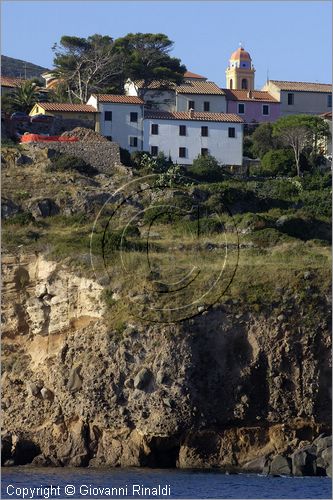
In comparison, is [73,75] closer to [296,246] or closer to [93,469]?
[296,246]

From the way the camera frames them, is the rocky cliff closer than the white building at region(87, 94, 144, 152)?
Yes

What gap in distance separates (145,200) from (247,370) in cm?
1473

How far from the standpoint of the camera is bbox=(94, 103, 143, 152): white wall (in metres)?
76.0

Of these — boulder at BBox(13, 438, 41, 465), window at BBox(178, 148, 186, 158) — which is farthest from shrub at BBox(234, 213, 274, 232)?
boulder at BBox(13, 438, 41, 465)

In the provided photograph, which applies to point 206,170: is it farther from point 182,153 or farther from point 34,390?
point 34,390

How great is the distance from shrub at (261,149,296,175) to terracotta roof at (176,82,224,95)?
696cm

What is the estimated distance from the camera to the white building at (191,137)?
75.6m

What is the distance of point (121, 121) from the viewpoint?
250 ft

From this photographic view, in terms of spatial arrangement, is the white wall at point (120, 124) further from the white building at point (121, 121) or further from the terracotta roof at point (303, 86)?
the terracotta roof at point (303, 86)

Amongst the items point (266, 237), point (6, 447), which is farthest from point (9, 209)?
point (6, 447)

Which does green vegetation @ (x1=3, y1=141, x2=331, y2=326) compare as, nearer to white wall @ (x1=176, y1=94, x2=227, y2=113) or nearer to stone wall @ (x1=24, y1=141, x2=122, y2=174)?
stone wall @ (x1=24, y1=141, x2=122, y2=174)

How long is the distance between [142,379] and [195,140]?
24708 millimetres

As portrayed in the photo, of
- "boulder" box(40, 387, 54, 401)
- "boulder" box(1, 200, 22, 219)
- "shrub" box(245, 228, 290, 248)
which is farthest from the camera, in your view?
"boulder" box(1, 200, 22, 219)

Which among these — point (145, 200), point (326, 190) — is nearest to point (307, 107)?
point (326, 190)
